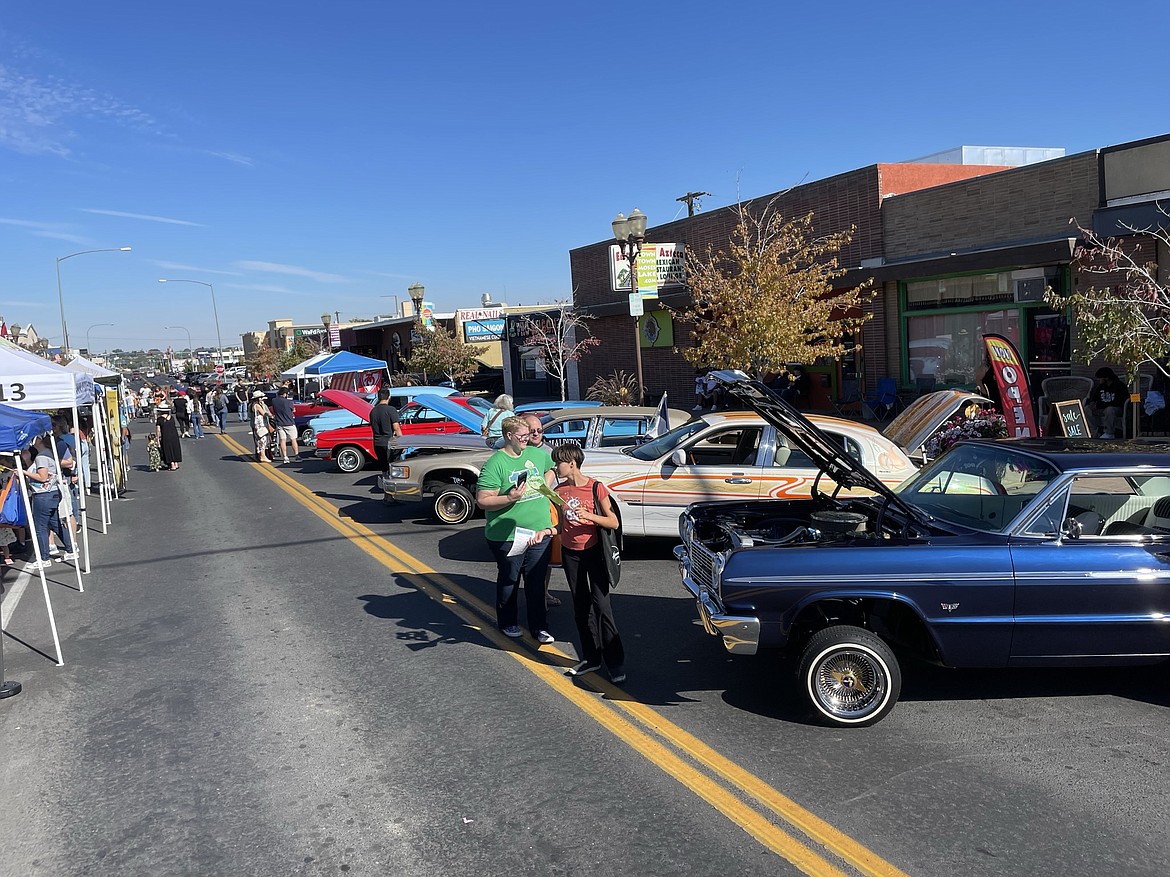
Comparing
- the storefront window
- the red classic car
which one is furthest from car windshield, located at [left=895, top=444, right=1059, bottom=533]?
the red classic car

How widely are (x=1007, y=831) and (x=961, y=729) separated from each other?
1.16 metres

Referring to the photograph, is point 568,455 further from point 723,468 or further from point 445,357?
point 445,357

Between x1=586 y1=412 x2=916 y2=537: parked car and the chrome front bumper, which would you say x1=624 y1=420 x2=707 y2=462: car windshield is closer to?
x1=586 y1=412 x2=916 y2=537: parked car

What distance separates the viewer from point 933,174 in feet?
63.9

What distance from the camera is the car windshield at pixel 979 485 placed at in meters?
5.62

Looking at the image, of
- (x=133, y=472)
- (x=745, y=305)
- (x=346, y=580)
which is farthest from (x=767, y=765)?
(x=133, y=472)

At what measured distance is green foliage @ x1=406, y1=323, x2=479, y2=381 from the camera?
116 feet

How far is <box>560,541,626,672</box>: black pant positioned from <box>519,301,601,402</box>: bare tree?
2200cm

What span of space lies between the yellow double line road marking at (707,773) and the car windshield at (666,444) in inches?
100

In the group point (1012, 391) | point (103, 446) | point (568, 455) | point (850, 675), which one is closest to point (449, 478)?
point (568, 455)

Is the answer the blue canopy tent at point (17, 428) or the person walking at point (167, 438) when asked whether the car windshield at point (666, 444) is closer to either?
the blue canopy tent at point (17, 428)

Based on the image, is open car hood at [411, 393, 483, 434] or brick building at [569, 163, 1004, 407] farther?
brick building at [569, 163, 1004, 407]

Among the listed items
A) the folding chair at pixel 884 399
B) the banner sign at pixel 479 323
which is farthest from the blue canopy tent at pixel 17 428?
the banner sign at pixel 479 323

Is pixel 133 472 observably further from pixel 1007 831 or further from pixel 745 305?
pixel 1007 831
